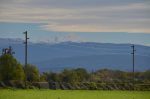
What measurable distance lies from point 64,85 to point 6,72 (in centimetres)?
674

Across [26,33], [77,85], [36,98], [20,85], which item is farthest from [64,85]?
[36,98]

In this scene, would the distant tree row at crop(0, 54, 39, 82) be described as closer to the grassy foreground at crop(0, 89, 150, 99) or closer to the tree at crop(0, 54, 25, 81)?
the tree at crop(0, 54, 25, 81)

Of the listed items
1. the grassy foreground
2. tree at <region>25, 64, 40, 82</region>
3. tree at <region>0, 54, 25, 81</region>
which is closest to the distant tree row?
tree at <region>0, 54, 25, 81</region>

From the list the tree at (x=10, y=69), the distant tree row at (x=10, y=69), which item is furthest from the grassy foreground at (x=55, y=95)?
the tree at (x=10, y=69)

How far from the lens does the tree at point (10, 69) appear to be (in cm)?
5719

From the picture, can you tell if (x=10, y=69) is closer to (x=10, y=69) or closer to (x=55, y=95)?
(x=10, y=69)

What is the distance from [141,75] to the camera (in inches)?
3561

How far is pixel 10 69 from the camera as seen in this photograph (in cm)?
5778

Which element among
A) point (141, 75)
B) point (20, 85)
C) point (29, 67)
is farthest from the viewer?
point (141, 75)

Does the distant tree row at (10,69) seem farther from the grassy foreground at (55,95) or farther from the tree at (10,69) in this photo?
the grassy foreground at (55,95)

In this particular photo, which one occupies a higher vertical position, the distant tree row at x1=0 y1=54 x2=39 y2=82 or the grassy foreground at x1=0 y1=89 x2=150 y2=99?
the distant tree row at x1=0 y1=54 x2=39 y2=82

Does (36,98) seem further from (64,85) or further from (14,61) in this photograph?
(14,61)

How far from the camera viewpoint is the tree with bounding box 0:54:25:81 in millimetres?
57188

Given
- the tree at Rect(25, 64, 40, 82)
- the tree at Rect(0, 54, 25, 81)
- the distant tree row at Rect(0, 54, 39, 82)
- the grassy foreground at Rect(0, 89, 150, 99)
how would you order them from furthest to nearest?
the tree at Rect(25, 64, 40, 82)
the tree at Rect(0, 54, 25, 81)
the distant tree row at Rect(0, 54, 39, 82)
the grassy foreground at Rect(0, 89, 150, 99)
